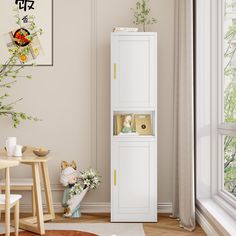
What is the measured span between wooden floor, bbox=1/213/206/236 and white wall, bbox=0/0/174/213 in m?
0.25

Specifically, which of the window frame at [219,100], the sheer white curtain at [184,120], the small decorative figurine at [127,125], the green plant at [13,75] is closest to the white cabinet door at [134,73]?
the small decorative figurine at [127,125]

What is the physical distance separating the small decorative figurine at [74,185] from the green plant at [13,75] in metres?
0.68

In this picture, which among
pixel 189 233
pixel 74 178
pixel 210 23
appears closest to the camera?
pixel 189 233

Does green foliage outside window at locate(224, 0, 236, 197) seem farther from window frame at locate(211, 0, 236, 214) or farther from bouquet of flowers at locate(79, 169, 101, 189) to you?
bouquet of flowers at locate(79, 169, 101, 189)

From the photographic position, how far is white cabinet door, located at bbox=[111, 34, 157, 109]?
177 inches

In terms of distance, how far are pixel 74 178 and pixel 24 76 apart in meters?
1.25

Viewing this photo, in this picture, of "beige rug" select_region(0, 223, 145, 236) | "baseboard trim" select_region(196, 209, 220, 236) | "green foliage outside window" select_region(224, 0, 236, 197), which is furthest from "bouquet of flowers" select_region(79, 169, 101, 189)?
"green foliage outside window" select_region(224, 0, 236, 197)

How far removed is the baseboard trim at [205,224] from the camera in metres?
3.73

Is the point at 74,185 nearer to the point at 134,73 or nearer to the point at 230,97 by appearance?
the point at 134,73

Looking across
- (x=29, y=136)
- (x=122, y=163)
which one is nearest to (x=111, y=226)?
(x=122, y=163)

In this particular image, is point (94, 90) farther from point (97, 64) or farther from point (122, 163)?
point (122, 163)

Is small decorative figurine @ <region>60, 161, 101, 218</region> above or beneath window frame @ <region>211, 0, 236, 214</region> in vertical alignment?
beneath

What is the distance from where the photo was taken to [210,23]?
433 centimetres

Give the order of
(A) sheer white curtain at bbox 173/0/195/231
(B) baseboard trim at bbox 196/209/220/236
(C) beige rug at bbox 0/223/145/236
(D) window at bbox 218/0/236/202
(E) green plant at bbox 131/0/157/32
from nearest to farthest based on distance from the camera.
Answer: (B) baseboard trim at bbox 196/209/220/236
(D) window at bbox 218/0/236/202
(C) beige rug at bbox 0/223/145/236
(A) sheer white curtain at bbox 173/0/195/231
(E) green plant at bbox 131/0/157/32
